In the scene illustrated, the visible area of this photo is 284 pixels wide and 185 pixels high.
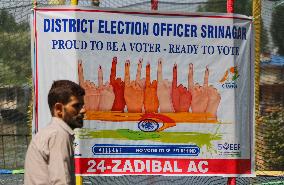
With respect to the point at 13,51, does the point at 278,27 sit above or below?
above

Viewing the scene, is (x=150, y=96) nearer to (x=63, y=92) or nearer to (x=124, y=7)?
(x=124, y=7)

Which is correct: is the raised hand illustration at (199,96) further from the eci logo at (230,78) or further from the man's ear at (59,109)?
the man's ear at (59,109)

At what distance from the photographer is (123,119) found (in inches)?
254

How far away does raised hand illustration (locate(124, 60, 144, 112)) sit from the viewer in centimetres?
643

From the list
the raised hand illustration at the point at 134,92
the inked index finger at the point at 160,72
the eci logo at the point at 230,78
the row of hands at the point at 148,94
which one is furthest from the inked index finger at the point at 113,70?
the eci logo at the point at 230,78

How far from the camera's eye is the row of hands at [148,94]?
6.41m


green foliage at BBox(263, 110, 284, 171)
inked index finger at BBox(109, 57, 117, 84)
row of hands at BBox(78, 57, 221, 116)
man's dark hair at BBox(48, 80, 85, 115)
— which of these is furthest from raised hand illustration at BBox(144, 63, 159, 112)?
green foliage at BBox(263, 110, 284, 171)

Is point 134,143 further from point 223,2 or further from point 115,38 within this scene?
point 223,2

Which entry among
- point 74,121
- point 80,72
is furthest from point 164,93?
point 74,121

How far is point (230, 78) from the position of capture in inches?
261

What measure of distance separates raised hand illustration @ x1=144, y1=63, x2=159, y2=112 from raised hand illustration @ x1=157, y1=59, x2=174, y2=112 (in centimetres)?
4

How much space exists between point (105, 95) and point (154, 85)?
1.53ft

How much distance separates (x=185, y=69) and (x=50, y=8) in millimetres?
1365

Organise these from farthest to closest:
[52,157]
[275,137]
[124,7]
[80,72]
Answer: [275,137]
[124,7]
[80,72]
[52,157]
